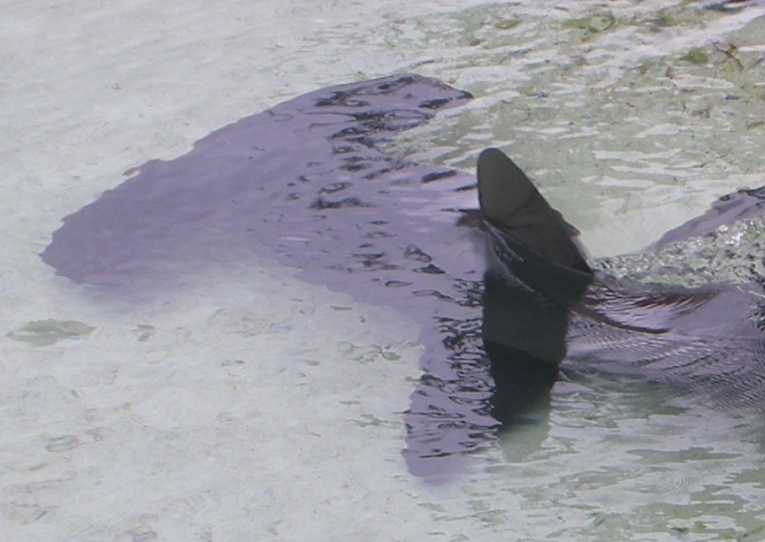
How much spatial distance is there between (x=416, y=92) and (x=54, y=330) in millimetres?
1857

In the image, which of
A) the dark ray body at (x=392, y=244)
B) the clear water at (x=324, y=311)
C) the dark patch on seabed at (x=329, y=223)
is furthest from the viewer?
the dark patch on seabed at (x=329, y=223)

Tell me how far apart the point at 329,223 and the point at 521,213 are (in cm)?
85

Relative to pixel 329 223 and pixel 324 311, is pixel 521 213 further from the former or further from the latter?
pixel 329 223

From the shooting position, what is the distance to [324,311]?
12.8 feet

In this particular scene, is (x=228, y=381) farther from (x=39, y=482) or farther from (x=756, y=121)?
(x=756, y=121)

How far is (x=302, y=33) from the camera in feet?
19.5

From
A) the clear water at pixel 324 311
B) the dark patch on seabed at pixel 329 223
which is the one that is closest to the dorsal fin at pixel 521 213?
the dark patch on seabed at pixel 329 223

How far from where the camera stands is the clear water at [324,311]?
9.87 ft

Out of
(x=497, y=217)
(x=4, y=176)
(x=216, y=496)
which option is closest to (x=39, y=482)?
(x=216, y=496)

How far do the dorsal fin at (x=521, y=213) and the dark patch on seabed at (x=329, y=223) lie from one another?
0.25 metres

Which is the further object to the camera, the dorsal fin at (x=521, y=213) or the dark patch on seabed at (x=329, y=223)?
the dark patch on seabed at (x=329, y=223)

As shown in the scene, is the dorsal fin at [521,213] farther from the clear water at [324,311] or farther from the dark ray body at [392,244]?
the clear water at [324,311]

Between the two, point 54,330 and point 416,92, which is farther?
point 416,92

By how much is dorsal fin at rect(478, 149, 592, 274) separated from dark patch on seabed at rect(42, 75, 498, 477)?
0.25 metres
